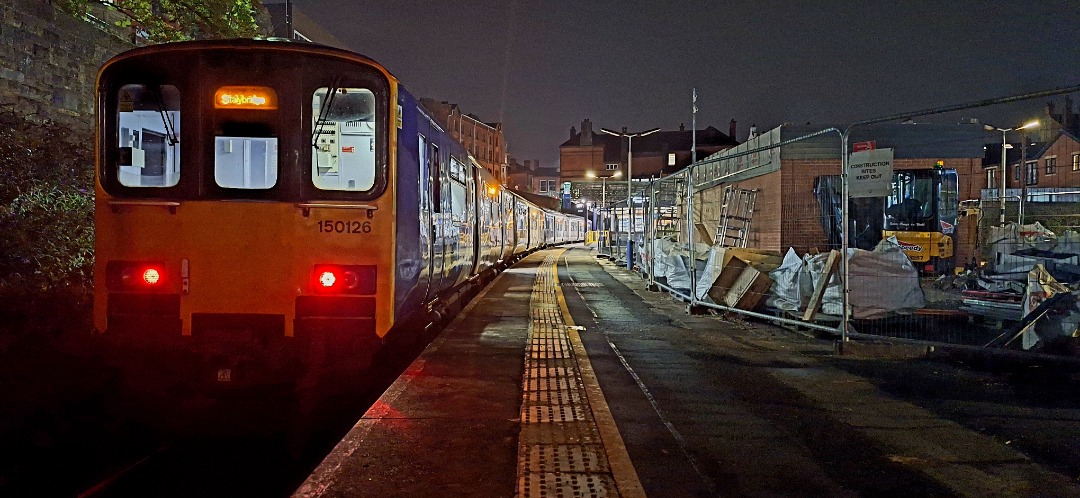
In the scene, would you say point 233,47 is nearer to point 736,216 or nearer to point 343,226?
point 343,226

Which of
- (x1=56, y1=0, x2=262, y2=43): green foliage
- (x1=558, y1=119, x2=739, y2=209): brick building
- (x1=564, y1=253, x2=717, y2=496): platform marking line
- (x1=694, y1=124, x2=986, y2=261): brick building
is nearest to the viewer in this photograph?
(x1=564, y1=253, x2=717, y2=496): platform marking line

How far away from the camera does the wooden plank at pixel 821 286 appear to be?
8.38 meters

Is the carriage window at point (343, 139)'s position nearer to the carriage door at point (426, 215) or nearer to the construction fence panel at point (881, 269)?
the carriage door at point (426, 215)

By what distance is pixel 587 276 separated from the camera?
2152 cm

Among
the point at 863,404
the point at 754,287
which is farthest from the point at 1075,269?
the point at 863,404

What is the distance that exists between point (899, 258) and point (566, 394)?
4.91 m

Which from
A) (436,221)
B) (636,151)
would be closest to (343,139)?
(436,221)

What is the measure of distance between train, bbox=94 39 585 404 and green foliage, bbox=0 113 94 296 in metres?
5.41

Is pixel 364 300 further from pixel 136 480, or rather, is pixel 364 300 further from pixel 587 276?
pixel 587 276

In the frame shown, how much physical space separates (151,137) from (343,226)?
176 centimetres

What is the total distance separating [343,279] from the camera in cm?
553

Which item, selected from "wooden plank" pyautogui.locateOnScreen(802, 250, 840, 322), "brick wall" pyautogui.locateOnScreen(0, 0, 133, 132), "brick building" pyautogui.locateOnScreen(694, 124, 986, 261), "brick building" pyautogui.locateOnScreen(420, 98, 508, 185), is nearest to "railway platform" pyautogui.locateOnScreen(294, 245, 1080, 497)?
"wooden plank" pyautogui.locateOnScreen(802, 250, 840, 322)

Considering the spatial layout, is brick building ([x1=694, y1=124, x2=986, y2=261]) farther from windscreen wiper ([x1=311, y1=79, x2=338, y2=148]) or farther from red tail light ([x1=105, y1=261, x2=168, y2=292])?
red tail light ([x1=105, y1=261, x2=168, y2=292])

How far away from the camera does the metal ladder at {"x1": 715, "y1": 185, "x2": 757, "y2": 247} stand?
19.0 metres
